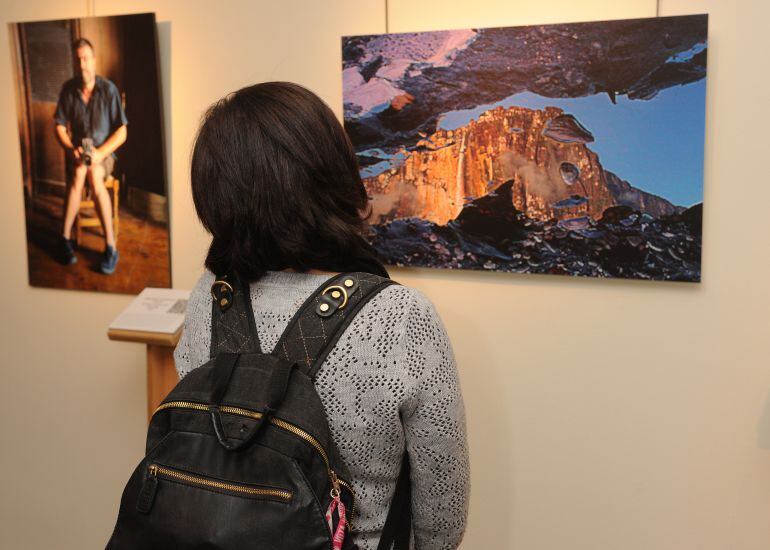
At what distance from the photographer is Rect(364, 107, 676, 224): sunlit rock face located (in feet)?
7.43

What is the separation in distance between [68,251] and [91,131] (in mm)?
525

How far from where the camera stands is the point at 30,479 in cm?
346

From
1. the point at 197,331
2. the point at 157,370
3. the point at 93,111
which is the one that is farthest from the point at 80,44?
the point at 197,331

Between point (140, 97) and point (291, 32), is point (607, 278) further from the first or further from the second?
point (140, 97)

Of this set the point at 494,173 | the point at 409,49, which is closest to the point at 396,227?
the point at 494,173

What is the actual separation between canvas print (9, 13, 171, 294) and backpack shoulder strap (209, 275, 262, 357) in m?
1.63

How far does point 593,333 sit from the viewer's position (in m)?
2.39

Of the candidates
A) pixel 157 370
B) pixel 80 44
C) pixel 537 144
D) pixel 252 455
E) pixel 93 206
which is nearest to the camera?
pixel 252 455

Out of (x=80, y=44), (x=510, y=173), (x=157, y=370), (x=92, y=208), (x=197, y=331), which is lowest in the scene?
(x=157, y=370)

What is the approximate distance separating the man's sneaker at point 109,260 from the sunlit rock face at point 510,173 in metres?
1.20

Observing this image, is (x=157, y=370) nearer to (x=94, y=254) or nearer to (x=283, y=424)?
(x=94, y=254)

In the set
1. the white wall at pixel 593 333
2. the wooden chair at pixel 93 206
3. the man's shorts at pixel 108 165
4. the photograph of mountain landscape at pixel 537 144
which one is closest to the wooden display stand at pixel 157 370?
the white wall at pixel 593 333

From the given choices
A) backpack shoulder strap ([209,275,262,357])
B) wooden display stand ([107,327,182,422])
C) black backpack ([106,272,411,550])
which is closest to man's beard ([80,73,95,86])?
wooden display stand ([107,327,182,422])

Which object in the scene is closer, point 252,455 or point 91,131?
point 252,455
